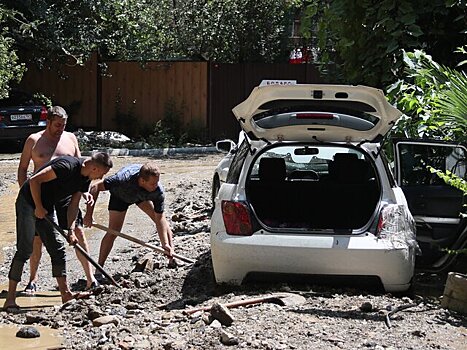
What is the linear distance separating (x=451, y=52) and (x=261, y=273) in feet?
17.9

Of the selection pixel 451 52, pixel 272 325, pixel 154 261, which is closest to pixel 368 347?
pixel 272 325

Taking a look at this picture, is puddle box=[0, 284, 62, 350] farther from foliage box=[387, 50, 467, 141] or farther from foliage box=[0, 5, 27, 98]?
foliage box=[0, 5, 27, 98]

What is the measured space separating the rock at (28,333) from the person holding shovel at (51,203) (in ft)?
3.09

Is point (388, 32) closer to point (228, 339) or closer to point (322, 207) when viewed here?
point (322, 207)

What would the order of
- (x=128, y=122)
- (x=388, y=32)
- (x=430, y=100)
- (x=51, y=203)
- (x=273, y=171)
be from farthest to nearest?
(x=128, y=122) < (x=388, y=32) < (x=430, y=100) < (x=273, y=171) < (x=51, y=203)

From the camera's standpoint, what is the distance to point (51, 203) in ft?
25.9

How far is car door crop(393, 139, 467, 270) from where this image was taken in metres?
8.02

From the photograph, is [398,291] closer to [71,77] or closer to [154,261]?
[154,261]

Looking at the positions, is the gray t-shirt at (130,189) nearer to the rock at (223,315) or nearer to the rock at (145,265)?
the rock at (145,265)

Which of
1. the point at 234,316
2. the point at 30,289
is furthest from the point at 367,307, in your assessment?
the point at 30,289

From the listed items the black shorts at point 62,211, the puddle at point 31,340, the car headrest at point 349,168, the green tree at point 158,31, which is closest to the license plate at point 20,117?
the green tree at point 158,31

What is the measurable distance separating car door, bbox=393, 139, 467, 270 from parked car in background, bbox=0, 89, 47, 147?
47.2 ft

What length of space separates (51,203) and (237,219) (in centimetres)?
177

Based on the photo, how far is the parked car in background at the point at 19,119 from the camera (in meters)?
20.9
